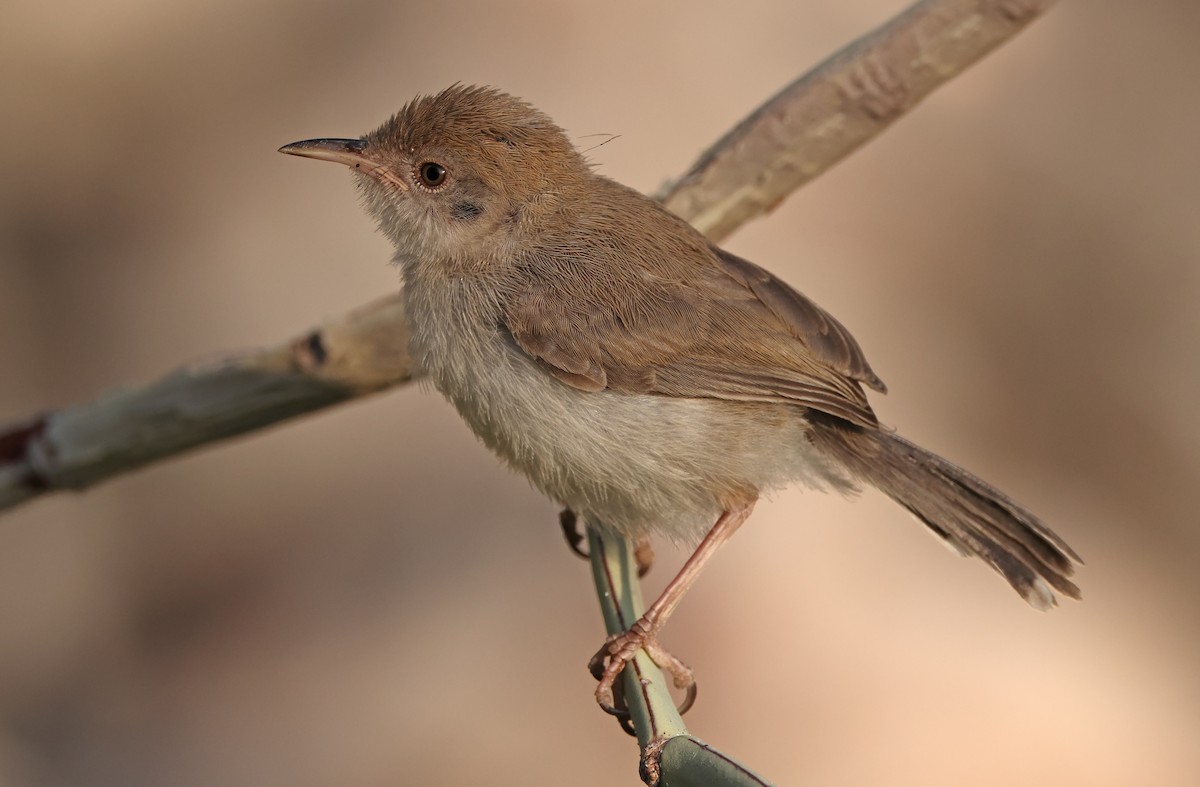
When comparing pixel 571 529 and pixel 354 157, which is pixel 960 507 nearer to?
pixel 571 529

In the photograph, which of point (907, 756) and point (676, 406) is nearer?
point (676, 406)

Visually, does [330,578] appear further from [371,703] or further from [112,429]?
[112,429]

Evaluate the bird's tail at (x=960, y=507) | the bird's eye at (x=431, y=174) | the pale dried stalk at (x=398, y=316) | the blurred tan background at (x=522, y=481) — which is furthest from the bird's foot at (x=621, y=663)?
the blurred tan background at (x=522, y=481)

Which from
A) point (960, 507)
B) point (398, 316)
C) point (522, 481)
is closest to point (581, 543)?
point (398, 316)

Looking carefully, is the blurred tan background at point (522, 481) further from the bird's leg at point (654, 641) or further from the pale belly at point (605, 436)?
the pale belly at point (605, 436)

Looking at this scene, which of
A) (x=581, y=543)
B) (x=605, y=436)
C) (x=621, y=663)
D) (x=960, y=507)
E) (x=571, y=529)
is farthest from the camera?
(x=581, y=543)

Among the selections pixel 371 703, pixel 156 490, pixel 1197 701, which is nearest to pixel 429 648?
pixel 371 703
